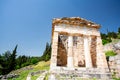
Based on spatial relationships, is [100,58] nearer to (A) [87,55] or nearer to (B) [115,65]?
(A) [87,55]

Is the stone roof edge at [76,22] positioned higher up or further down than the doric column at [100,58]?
higher up

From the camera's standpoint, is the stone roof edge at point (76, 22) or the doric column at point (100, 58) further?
the stone roof edge at point (76, 22)

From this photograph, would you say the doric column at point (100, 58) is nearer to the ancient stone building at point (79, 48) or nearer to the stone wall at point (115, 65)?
the ancient stone building at point (79, 48)

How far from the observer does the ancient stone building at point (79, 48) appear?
13906mm

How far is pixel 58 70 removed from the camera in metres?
13.5

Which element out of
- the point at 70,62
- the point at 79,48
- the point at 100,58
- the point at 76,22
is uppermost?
the point at 76,22

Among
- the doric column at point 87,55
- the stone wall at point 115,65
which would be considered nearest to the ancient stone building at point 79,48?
the doric column at point 87,55

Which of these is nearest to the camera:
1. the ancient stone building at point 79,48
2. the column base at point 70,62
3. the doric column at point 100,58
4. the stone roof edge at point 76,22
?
the ancient stone building at point 79,48

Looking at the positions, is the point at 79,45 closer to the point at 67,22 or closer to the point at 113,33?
the point at 67,22

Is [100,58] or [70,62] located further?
[100,58]

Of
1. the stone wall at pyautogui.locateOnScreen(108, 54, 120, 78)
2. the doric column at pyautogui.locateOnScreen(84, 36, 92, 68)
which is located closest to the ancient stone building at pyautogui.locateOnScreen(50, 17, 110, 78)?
the doric column at pyautogui.locateOnScreen(84, 36, 92, 68)

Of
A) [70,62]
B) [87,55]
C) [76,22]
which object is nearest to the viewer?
[70,62]

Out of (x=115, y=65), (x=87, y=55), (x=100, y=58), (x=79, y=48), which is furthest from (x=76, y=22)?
(x=115, y=65)

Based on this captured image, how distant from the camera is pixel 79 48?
20062mm
